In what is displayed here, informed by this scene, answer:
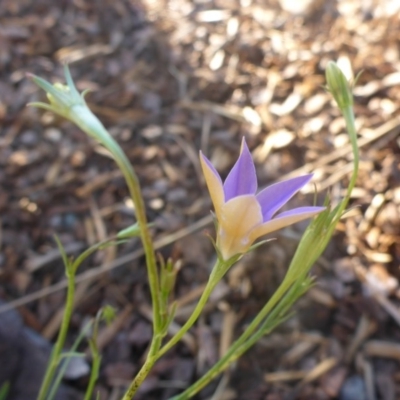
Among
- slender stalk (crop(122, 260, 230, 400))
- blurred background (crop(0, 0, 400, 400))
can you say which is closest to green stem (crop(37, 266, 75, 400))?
slender stalk (crop(122, 260, 230, 400))

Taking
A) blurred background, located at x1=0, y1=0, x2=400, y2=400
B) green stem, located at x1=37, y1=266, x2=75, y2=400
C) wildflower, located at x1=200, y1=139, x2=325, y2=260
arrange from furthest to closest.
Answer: blurred background, located at x1=0, y1=0, x2=400, y2=400, green stem, located at x1=37, y1=266, x2=75, y2=400, wildflower, located at x1=200, y1=139, x2=325, y2=260

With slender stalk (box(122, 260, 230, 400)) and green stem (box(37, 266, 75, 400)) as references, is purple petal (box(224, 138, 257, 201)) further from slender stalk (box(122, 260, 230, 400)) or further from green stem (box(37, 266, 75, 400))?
green stem (box(37, 266, 75, 400))

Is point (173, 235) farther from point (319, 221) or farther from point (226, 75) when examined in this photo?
point (319, 221)

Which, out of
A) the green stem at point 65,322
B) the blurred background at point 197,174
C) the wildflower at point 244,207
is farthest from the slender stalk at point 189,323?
the blurred background at point 197,174

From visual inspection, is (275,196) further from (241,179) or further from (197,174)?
(197,174)

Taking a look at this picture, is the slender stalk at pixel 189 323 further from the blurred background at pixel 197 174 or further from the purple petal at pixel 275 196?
the blurred background at pixel 197 174

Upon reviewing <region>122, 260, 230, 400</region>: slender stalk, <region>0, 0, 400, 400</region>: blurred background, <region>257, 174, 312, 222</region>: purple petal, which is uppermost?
<region>257, 174, 312, 222</region>: purple petal

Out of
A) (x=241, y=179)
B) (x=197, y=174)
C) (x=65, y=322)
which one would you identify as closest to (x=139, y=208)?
(x=241, y=179)

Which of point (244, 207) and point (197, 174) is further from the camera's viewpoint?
point (197, 174)
